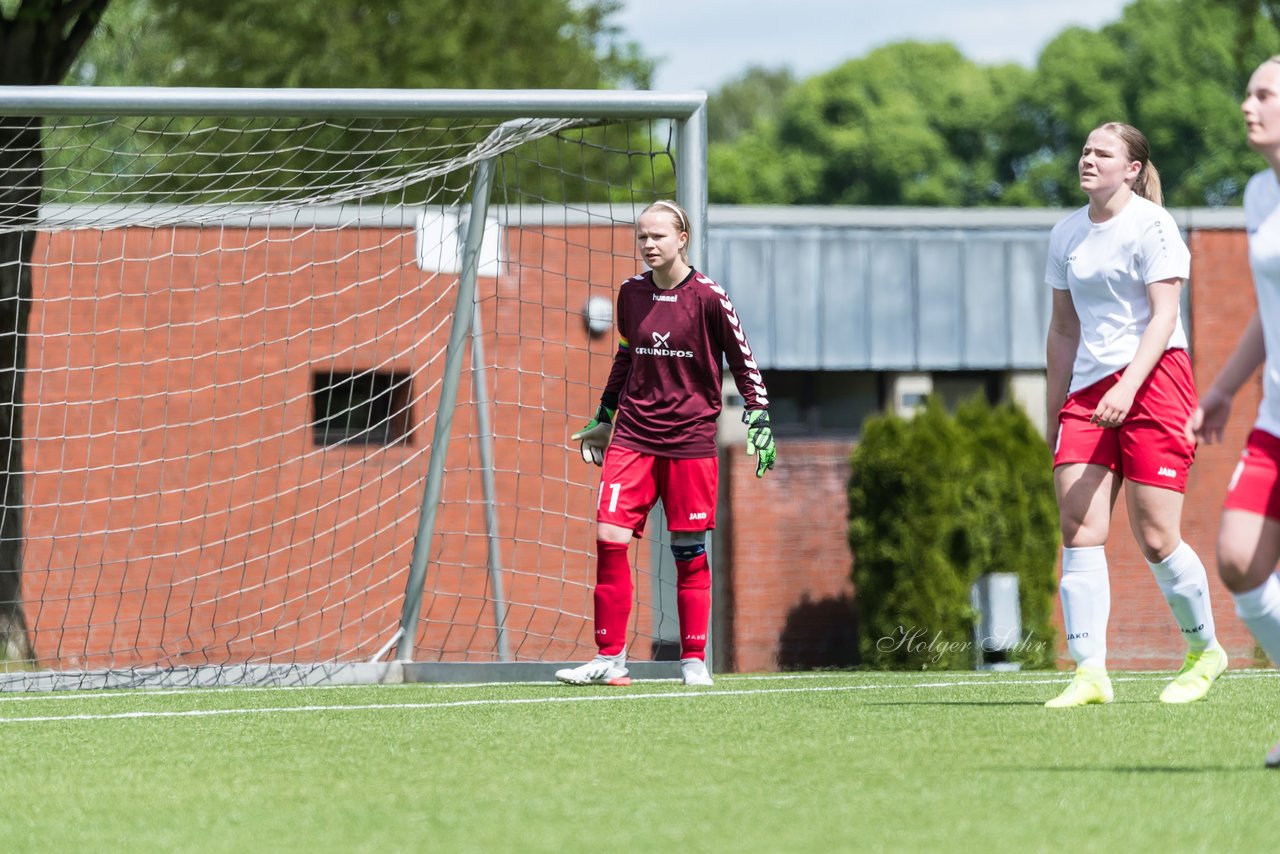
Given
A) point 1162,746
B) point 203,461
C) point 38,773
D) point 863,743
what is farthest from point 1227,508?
point 203,461

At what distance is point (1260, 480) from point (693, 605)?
3.32 m

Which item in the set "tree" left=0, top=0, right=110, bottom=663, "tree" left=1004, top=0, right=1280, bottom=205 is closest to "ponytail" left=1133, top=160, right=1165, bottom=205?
"tree" left=0, top=0, right=110, bottom=663

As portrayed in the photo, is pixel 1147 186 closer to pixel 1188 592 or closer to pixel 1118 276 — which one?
pixel 1118 276

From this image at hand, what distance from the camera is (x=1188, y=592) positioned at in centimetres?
568

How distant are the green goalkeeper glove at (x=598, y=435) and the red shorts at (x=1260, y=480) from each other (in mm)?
3436

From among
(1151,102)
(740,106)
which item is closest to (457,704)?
(1151,102)

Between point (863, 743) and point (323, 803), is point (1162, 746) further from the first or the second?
point (323, 803)

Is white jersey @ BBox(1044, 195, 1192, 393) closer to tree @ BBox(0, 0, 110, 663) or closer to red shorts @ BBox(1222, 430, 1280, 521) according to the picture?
red shorts @ BBox(1222, 430, 1280, 521)

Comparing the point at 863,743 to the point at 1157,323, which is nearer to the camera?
the point at 863,743

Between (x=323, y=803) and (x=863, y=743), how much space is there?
1527 mm

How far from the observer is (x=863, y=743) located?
4637 millimetres

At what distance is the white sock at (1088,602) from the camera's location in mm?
5613

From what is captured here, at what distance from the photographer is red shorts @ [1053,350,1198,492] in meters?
5.48

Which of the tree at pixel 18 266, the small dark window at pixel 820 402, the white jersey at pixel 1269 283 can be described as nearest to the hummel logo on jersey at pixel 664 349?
the white jersey at pixel 1269 283
